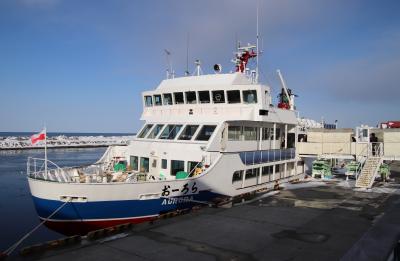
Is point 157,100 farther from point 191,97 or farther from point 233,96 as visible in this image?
point 233,96

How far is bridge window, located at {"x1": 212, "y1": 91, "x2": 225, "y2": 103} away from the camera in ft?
66.2

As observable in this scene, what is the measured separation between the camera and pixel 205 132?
62.4 ft

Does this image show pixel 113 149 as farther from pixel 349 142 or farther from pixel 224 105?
pixel 349 142

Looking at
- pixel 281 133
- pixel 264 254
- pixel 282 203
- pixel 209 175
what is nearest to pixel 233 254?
pixel 264 254

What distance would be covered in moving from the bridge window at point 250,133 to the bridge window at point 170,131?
3.87 metres

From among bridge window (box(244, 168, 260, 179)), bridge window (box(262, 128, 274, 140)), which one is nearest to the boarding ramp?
bridge window (box(262, 128, 274, 140))

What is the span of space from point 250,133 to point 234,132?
171 cm

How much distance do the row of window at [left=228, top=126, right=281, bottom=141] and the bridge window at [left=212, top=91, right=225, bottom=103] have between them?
68.3 inches

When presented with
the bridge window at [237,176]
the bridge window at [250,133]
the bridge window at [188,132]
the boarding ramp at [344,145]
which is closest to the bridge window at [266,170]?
the bridge window at [250,133]

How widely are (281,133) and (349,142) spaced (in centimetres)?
621

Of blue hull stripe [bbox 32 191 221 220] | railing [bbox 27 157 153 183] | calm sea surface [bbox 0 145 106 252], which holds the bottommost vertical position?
calm sea surface [bbox 0 145 106 252]

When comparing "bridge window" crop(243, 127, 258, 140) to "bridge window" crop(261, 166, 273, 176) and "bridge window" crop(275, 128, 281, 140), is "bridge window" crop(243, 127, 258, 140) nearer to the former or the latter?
"bridge window" crop(261, 166, 273, 176)

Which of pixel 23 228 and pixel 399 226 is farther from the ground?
pixel 399 226

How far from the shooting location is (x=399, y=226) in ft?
43.5
